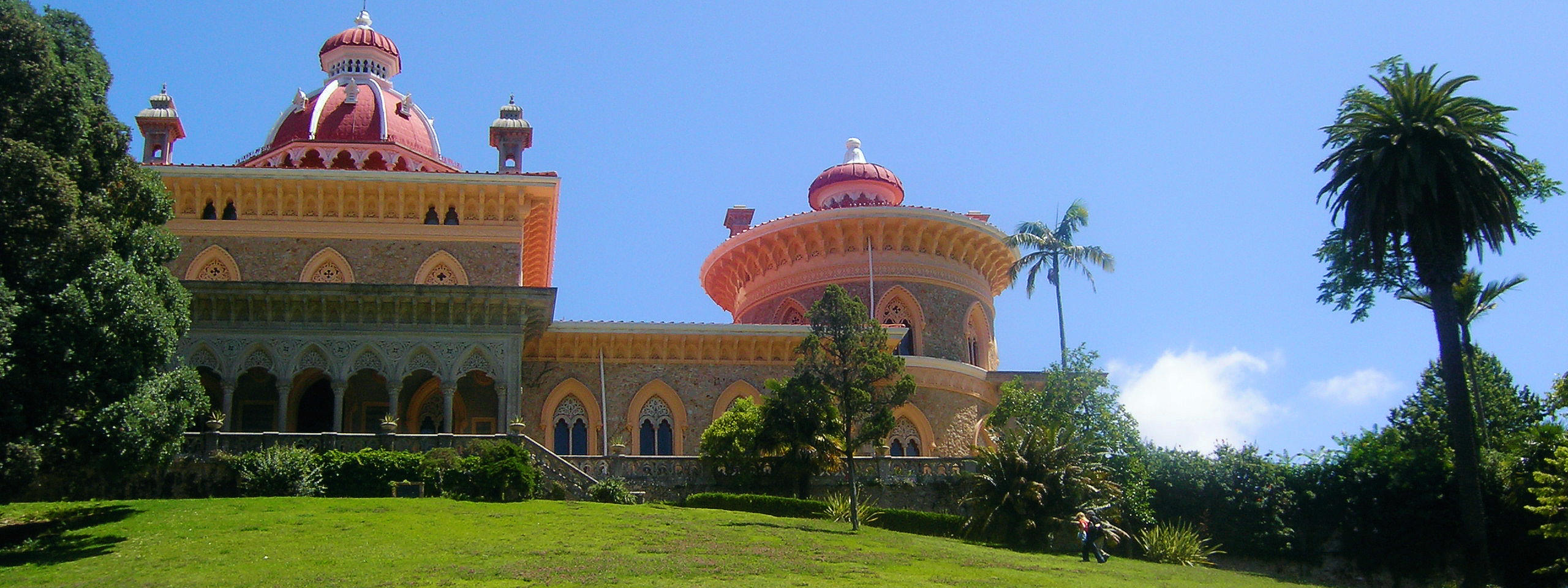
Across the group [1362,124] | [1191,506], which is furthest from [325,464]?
[1362,124]

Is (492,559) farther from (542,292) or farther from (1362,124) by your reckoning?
(1362,124)

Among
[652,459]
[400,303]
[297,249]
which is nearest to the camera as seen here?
[652,459]

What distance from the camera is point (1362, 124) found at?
3025 cm

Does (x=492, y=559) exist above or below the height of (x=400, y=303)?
below

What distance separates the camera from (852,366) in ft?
88.1

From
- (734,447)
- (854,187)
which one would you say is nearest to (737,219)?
(854,187)

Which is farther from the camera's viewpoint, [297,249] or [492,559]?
[297,249]

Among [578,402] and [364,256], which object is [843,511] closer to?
[578,402]

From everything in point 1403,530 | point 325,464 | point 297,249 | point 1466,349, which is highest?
point 297,249

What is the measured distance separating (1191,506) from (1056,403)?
13.5ft

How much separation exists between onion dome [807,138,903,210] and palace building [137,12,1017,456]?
221 millimetres

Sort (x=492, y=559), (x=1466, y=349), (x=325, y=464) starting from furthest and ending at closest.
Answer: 1. (x=1466, y=349)
2. (x=325, y=464)
3. (x=492, y=559)

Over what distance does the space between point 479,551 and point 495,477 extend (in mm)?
7195

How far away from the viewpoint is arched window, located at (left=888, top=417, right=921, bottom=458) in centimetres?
3812
